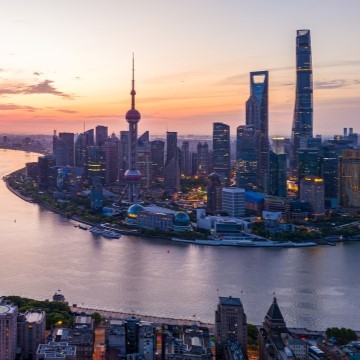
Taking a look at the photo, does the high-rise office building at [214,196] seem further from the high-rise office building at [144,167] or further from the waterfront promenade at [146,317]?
the waterfront promenade at [146,317]

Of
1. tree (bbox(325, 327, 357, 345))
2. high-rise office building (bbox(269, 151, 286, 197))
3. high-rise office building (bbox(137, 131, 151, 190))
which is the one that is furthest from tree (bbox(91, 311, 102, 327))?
high-rise office building (bbox(137, 131, 151, 190))

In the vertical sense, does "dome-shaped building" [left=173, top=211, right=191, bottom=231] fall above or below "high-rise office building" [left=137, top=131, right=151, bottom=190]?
below

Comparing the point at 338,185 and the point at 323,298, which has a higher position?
the point at 338,185

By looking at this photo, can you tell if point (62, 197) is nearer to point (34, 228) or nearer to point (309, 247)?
point (34, 228)

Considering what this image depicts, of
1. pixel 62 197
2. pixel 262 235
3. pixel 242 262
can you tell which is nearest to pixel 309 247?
pixel 262 235

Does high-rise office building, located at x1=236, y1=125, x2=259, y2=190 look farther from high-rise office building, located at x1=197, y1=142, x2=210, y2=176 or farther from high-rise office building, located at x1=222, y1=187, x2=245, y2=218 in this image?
high-rise office building, located at x1=222, y1=187, x2=245, y2=218

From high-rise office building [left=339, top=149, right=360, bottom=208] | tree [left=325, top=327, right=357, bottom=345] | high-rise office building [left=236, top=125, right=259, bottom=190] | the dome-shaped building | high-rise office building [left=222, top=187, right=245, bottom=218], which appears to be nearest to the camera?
tree [left=325, top=327, right=357, bottom=345]

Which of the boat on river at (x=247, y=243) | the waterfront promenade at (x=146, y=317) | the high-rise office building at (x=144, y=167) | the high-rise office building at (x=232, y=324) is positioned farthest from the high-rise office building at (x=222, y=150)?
A: the high-rise office building at (x=232, y=324)
